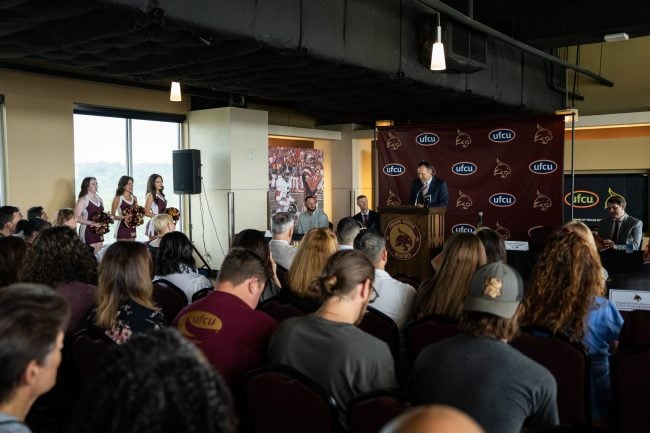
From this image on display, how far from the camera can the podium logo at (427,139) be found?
32.5 ft

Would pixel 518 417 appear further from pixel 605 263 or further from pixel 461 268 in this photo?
pixel 605 263

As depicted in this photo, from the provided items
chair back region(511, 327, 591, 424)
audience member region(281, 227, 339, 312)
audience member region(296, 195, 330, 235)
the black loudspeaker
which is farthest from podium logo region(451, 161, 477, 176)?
chair back region(511, 327, 591, 424)

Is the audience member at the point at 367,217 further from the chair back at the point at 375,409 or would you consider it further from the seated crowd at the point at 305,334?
the chair back at the point at 375,409

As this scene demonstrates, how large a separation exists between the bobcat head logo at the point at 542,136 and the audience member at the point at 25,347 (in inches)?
346

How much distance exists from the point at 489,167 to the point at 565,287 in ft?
23.2

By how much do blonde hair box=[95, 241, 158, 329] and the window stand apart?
5.82 m

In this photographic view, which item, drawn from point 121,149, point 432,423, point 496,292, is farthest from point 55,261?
point 121,149

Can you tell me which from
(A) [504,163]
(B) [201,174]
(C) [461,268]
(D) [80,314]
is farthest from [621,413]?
(B) [201,174]

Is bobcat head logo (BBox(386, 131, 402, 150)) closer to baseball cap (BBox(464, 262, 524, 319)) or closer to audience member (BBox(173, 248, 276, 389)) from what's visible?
audience member (BBox(173, 248, 276, 389))

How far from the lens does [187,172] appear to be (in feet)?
30.4

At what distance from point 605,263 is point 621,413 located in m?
3.93

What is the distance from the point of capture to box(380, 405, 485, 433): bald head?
799 millimetres

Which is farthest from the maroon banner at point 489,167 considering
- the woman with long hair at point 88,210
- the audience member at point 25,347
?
the audience member at point 25,347

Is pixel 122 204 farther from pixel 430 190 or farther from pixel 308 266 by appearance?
pixel 308 266
